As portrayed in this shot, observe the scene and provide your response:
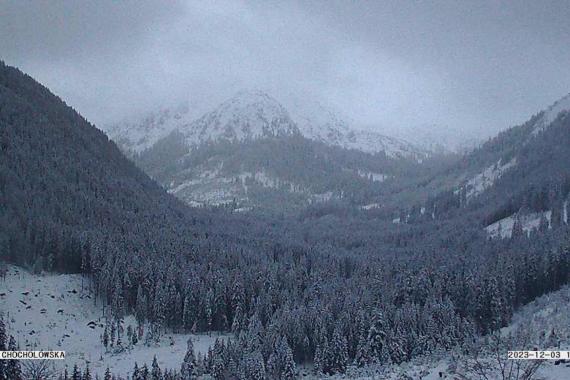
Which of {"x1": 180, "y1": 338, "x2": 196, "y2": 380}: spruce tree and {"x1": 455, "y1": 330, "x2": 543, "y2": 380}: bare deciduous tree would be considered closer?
{"x1": 455, "y1": 330, "x2": 543, "y2": 380}: bare deciduous tree

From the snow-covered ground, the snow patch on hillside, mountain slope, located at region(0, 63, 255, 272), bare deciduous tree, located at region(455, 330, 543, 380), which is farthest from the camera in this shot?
the snow patch on hillside

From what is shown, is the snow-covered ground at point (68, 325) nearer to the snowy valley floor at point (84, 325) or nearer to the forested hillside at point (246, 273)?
the snowy valley floor at point (84, 325)

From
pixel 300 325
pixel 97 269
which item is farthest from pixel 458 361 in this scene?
pixel 97 269

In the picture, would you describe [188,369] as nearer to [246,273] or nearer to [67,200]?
[246,273]

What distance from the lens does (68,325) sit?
10162 cm

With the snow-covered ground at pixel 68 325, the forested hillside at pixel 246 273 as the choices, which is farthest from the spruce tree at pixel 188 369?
the snow-covered ground at pixel 68 325

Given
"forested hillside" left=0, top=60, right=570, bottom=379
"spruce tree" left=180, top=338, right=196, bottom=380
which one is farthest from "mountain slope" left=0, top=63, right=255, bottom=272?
"spruce tree" left=180, top=338, right=196, bottom=380

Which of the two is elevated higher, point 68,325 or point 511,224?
point 511,224

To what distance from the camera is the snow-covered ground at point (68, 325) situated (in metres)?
90.6

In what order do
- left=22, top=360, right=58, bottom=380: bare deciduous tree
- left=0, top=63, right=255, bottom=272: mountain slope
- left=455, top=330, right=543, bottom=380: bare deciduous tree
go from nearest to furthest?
left=455, top=330, right=543, bottom=380: bare deciduous tree
left=22, top=360, right=58, bottom=380: bare deciduous tree
left=0, top=63, right=255, bottom=272: mountain slope

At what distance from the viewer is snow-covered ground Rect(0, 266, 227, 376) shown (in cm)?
9056

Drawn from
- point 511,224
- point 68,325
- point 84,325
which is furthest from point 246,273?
point 511,224

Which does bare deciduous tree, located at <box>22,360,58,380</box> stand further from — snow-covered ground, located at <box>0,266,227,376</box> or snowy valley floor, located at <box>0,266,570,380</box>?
snowy valley floor, located at <box>0,266,570,380</box>

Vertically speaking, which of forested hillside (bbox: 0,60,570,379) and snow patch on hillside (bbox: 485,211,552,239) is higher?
snow patch on hillside (bbox: 485,211,552,239)
